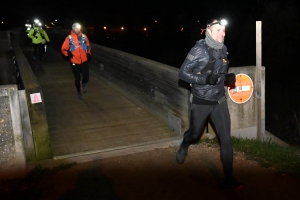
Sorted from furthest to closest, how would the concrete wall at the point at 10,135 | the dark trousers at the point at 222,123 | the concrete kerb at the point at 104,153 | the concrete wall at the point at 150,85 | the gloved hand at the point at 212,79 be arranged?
the concrete wall at the point at 150,85, the concrete kerb at the point at 104,153, the concrete wall at the point at 10,135, the dark trousers at the point at 222,123, the gloved hand at the point at 212,79

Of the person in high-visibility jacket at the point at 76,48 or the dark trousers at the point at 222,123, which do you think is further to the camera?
the person in high-visibility jacket at the point at 76,48

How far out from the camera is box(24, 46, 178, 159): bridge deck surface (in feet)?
21.9

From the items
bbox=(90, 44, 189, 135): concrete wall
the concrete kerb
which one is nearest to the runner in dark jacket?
the concrete kerb

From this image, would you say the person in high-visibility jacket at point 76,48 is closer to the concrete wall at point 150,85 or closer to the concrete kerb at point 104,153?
the concrete wall at point 150,85

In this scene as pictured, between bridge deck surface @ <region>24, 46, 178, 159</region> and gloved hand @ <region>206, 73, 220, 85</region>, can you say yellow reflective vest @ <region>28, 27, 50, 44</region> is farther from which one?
gloved hand @ <region>206, 73, 220, 85</region>

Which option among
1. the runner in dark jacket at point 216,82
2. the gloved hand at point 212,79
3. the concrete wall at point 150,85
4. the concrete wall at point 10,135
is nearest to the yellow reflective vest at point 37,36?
the concrete wall at point 150,85

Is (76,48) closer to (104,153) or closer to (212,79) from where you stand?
(104,153)

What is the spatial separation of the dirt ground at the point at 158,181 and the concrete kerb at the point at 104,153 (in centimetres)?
16

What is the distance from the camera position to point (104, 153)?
592 cm

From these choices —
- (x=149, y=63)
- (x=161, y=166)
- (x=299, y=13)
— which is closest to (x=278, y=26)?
(x=299, y=13)

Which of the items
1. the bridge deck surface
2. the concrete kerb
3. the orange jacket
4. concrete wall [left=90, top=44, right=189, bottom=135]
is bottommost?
the bridge deck surface

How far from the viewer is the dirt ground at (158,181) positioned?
15.1ft

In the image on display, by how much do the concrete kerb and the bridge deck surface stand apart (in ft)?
0.30

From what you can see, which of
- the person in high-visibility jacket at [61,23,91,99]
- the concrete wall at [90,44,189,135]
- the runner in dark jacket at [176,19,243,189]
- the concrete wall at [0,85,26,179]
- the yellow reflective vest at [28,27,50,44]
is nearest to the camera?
the runner in dark jacket at [176,19,243,189]
